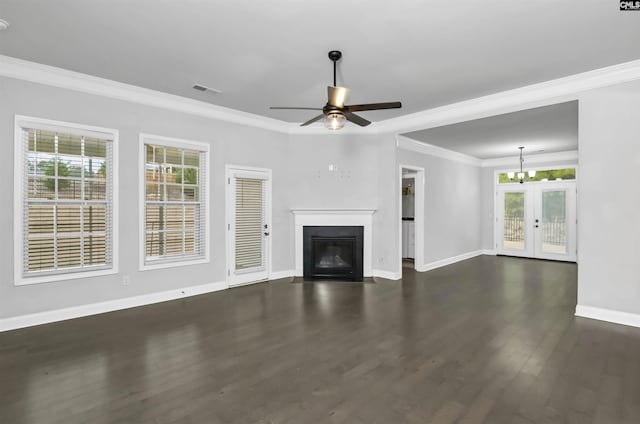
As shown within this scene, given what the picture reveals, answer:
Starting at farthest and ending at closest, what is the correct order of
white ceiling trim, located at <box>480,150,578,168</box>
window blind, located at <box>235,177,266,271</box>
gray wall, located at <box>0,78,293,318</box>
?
1. white ceiling trim, located at <box>480,150,578,168</box>
2. window blind, located at <box>235,177,266,271</box>
3. gray wall, located at <box>0,78,293,318</box>

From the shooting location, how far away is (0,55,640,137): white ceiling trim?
12.5 feet

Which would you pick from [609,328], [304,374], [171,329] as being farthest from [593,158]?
[171,329]

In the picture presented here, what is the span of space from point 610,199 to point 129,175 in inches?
236

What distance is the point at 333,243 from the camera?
21.3 ft

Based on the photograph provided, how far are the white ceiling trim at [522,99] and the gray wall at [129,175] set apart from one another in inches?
99.7

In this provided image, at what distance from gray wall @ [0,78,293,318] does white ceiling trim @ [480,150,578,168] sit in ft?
20.5

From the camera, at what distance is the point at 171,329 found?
148 inches

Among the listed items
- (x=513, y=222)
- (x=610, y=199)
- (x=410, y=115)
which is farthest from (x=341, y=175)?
(x=513, y=222)

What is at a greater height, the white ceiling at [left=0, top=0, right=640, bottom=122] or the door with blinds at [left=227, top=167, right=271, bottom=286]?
the white ceiling at [left=0, top=0, right=640, bottom=122]

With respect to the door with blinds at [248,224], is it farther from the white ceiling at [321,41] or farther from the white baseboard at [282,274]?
the white ceiling at [321,41]

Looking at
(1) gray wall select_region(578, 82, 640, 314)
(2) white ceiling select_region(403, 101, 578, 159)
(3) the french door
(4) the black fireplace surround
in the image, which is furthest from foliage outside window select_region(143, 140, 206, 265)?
(3) the french door

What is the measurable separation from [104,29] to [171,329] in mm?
3049

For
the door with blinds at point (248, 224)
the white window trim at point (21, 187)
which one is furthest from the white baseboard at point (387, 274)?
the white window trim at point (21, 187)

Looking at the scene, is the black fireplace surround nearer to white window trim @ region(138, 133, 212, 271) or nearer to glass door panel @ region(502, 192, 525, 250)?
white window trim @ region(138, 133, 212, 271)
